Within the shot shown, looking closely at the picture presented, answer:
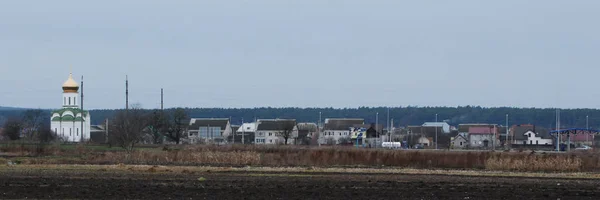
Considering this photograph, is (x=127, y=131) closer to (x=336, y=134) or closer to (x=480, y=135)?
(x=336, y=134)

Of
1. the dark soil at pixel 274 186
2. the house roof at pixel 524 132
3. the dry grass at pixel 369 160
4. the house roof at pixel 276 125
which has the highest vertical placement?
the house roof at pixel 276 125

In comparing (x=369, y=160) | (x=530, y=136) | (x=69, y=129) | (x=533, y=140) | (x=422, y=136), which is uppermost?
(x=69, y=129)

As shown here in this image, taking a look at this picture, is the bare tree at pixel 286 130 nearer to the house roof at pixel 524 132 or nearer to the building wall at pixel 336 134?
the building wall at pixel 336 134

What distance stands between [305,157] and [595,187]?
27128 millimetres

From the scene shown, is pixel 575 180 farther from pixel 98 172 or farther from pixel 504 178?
pixel 98 172

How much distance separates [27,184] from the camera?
39.5 metres

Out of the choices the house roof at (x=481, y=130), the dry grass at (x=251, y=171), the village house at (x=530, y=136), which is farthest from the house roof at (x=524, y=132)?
the dry grass at (x=251, y=171)

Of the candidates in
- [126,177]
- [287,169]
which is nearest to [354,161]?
[287,169]

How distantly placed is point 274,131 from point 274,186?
145 m

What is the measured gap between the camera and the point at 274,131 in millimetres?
184375

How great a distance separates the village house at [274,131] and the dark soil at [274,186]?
123640mm

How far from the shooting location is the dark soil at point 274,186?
115ft

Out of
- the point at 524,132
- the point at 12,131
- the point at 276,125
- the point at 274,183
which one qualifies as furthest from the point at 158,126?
the point at 274,183

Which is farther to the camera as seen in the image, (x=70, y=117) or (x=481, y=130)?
(x=481, y=130)
